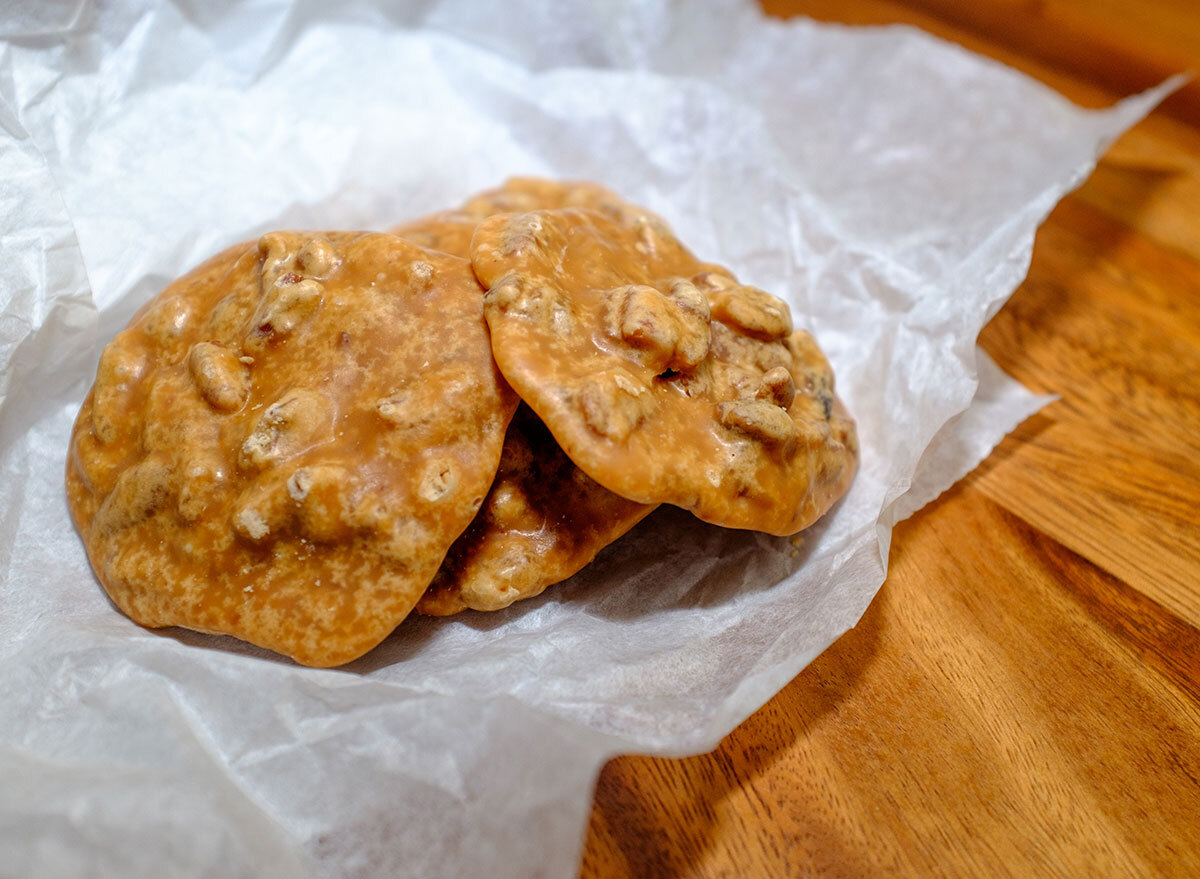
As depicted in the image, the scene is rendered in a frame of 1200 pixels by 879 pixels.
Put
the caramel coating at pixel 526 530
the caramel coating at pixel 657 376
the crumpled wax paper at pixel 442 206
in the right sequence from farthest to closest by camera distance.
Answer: the caramel coating at pixel 526 530, the caramel coating at pixel 657 376, the crumpled wax paper at pixel 442 206

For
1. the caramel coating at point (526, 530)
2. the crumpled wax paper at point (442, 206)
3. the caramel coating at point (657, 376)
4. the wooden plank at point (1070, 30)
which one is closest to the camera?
the crumpled wax paper at point (442, 206)

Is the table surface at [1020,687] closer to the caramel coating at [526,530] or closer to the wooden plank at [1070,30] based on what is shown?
the caramel coating at [526,530]

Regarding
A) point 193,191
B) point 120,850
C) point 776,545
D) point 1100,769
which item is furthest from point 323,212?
point 1100,769

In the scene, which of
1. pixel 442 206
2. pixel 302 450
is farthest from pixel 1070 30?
pixel 302 450

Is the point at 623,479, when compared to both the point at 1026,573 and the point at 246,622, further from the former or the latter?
the point at 1026,573

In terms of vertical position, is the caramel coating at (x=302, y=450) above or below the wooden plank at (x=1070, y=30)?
above

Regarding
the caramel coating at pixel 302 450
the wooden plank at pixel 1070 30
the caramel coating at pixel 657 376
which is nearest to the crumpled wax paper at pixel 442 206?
the caramel coating at pixel 302 450

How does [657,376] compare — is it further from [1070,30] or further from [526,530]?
[1070,30]
